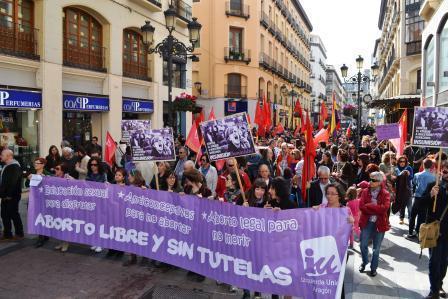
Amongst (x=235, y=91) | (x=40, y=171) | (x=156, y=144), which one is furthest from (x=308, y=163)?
(x=235, y=91)

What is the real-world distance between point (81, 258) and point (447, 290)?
5.53m

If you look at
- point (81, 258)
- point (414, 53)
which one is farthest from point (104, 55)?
point (414, 53)

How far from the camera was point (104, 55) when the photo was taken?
57.8ft

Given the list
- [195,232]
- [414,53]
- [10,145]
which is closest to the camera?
[195,232]

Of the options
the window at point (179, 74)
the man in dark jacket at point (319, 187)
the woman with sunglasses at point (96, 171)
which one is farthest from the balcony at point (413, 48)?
the woman with sunglasses at point (96, 171)

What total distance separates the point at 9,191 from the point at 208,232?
4134mm

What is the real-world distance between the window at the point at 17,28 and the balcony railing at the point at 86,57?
1.74 metres

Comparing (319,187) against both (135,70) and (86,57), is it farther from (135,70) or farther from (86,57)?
(135,70)

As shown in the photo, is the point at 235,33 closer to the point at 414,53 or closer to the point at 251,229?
the point at 414,53

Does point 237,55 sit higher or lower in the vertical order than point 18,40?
higher

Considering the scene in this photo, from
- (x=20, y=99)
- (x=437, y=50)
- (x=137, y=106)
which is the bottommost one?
(x=20, y=99)

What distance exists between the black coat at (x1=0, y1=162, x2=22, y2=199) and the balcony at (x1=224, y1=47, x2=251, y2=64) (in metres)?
29.2

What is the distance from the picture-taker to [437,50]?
20828mm

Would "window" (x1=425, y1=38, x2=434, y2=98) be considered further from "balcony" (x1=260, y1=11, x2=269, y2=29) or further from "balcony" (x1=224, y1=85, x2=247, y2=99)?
"balcony" (x1=260, y1=11, x2=269, y2=29)
